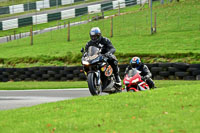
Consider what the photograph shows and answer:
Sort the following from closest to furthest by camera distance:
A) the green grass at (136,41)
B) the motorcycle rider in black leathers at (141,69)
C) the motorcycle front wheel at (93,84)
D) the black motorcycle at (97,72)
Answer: the motorcycle front wheel at (93,84)
the black motorcycle at (97,72)
the motorcycle rider in black leathers at (141,69)
the green grass at (136,41)

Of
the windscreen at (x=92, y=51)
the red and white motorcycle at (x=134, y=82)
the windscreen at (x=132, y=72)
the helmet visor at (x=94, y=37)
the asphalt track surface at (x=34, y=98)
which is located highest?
the helmet visor at (x=94, y=37)

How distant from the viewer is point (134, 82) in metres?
11.4

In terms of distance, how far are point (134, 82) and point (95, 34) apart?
160cm

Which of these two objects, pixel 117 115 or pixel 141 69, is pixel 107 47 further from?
pixel 117 115

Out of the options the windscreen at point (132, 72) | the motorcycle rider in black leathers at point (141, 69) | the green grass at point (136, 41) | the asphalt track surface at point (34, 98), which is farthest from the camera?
the green grass at point (136, 41)

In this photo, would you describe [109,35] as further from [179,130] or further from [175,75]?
[179,130]

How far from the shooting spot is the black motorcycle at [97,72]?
10.3 metres

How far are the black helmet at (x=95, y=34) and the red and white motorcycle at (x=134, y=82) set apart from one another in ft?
4.15

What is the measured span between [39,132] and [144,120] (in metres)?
1.51

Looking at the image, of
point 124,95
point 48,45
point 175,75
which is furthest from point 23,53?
point 124,95

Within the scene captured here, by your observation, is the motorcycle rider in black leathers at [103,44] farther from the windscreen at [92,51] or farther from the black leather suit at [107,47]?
the windscreen at [92,51]

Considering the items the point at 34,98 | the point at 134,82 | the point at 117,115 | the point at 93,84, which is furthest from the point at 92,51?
the point at 117,115

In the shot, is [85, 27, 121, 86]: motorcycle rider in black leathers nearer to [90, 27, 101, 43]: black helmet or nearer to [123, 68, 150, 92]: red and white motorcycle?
[90, 27, 101, 43]: black helmet

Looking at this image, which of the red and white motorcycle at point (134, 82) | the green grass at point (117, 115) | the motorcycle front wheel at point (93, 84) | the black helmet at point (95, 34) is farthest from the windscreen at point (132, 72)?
the green grass at point (117, 115)
